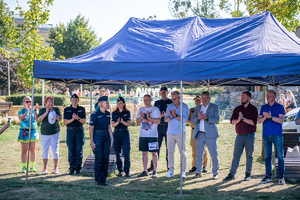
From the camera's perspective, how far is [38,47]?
17.2 m

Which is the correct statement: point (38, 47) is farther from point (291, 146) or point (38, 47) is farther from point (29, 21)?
point (291, 146)

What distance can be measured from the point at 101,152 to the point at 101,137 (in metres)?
0.32

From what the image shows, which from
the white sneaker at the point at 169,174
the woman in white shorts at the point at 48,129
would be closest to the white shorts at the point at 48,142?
the woman in white shorts at the point at 48,129

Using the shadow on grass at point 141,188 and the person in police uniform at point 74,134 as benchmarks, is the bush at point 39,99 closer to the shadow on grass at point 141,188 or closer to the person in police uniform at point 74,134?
the person in police uniform at point 74,134

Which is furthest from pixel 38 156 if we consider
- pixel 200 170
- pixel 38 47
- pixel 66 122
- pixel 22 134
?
pixel 38 47

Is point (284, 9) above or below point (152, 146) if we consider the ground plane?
above

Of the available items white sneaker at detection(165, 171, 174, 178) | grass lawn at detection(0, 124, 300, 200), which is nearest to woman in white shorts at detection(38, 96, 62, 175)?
grass lawn at detection(0, 124, 300, 200)

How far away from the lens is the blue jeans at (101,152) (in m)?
7.20

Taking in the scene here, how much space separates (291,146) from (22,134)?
6.68 meters

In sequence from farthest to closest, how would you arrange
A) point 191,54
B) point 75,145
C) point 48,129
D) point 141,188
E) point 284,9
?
point 284,9 → point 75,145 → point 48,129 → point 141,188 → point 191,54

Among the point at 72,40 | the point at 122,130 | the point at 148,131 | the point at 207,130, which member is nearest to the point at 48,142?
the point at 122,130

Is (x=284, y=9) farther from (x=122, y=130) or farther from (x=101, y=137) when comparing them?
(x=101, y=137)

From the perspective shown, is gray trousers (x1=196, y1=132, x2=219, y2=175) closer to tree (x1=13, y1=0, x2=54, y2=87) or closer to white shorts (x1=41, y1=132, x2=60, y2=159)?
white shorts (x1=41, y1=132, x2=60, y2=159)

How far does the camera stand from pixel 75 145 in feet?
27.0
